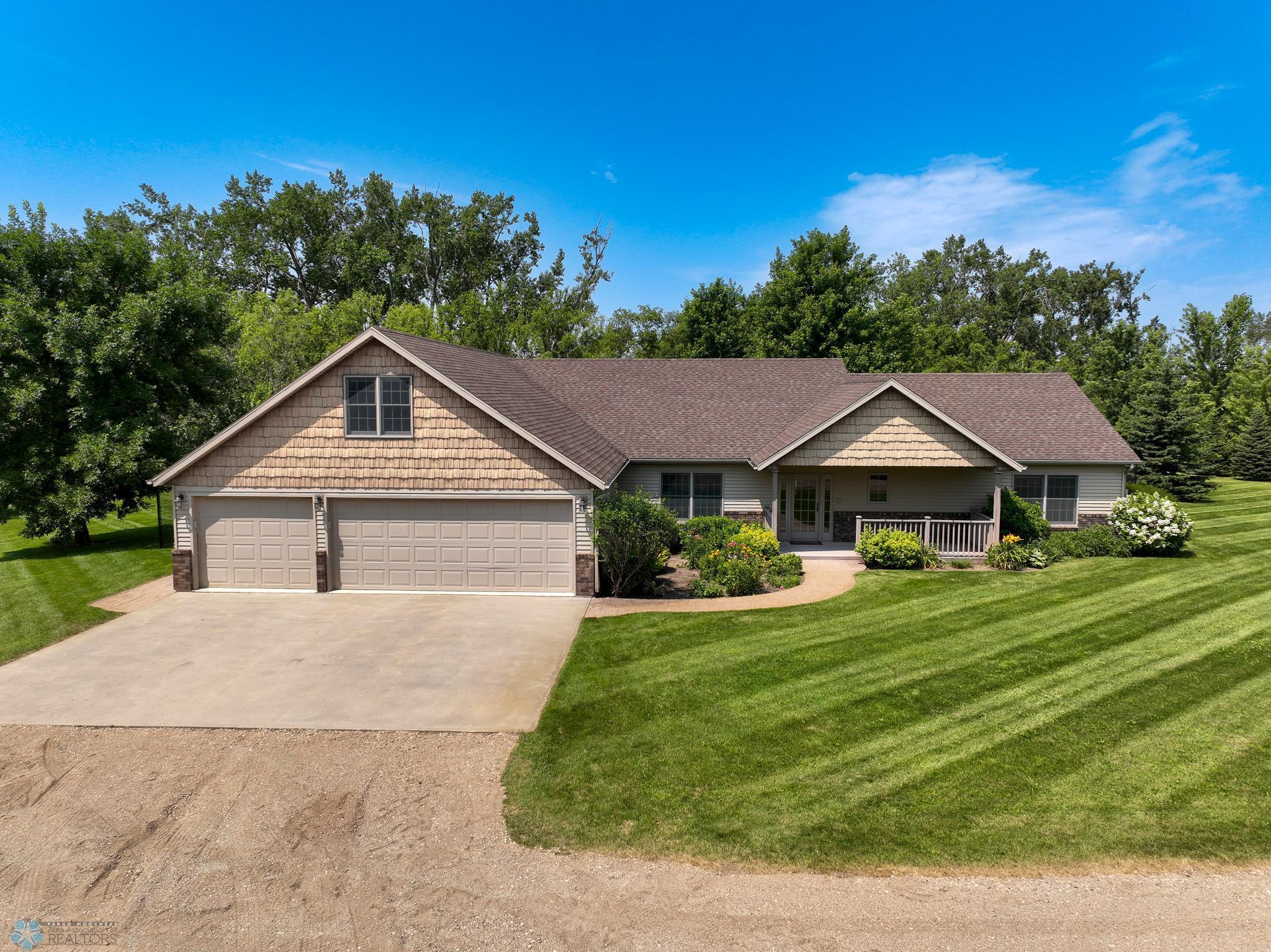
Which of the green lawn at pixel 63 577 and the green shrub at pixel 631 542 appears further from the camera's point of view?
the green shrub at pixel 631 542

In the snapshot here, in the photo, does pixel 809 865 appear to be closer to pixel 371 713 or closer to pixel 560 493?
pixel 371 713

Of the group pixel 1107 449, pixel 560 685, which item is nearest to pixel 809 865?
pixel 560 685

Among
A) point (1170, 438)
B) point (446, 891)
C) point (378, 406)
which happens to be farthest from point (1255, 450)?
point (446, 891)

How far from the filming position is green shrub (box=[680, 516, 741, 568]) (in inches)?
669

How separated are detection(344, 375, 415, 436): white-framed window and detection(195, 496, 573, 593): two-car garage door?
1.62 m

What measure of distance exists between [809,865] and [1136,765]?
14.0 ft

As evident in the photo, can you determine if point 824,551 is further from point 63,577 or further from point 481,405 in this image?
point 63,577

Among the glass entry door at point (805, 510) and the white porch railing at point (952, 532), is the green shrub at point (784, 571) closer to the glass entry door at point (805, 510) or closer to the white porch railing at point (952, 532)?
the white porch railing at point (952, 532)

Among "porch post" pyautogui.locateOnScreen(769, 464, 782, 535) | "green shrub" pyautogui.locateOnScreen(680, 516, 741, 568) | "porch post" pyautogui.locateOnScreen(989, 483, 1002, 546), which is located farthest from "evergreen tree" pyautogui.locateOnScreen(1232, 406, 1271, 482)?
"green shrub" pyautogui.locateOnScreen(680, 516, 741, 568)

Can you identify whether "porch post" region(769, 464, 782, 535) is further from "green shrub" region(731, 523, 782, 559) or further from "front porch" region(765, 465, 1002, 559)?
"green shrub" region(731, 523, 782, 559)

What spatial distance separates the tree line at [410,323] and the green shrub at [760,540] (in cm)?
1754

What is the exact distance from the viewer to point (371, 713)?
31.1ft

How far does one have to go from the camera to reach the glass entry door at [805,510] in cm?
2216

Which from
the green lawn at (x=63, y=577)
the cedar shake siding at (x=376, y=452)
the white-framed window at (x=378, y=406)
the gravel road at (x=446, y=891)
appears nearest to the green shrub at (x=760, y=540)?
the cedar shake siding at (x=376, y=452)
